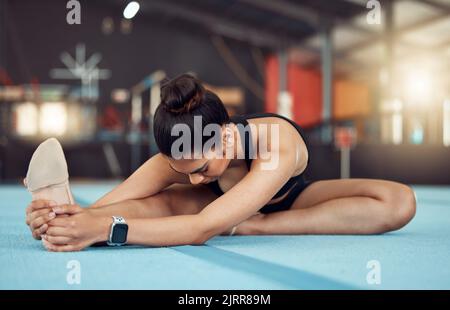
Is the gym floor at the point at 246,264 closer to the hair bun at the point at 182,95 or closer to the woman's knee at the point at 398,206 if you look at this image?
the woman's knee at the point at 398,206

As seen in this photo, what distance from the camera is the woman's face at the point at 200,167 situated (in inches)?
69.9

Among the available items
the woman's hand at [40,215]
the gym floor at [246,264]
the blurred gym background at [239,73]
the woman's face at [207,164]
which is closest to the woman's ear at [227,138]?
the woman's face at [207,164]

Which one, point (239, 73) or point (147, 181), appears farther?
point (239, 73)

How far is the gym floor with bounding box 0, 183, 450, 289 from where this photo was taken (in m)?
1.35

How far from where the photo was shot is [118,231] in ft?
5.65

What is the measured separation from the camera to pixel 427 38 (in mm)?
10641

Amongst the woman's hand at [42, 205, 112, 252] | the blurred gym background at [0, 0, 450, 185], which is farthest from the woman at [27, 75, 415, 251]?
the blurred gym background at [0, 0, 450, 185]

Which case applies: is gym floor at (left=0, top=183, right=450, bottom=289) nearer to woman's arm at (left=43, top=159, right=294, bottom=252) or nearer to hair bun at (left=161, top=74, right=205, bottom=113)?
woman's arm at (left=43, top=159, right=294, bottom=252)

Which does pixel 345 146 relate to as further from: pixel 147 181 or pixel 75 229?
pixel 75 229

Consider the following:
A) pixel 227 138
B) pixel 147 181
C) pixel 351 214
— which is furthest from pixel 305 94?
pixel 227 138

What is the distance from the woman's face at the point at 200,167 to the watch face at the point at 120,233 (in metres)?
0.21

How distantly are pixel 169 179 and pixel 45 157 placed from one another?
478 millimetres
